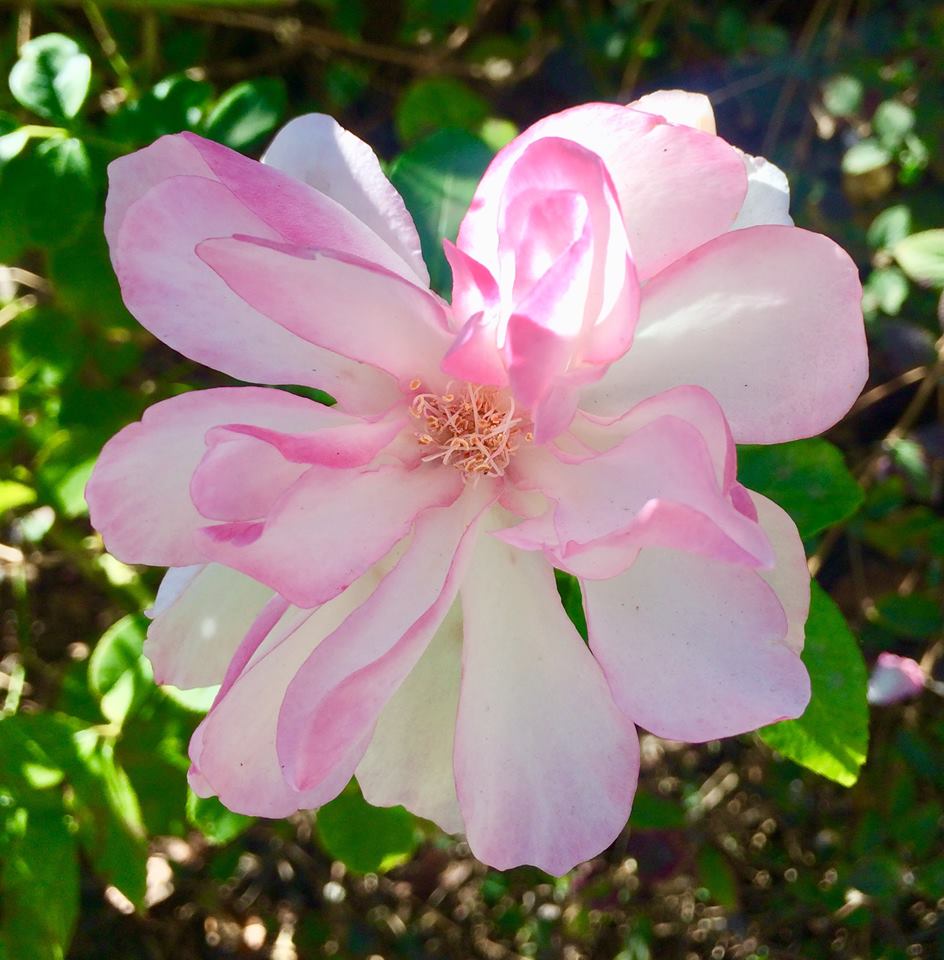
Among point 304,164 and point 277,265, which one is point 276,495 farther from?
point 304,164

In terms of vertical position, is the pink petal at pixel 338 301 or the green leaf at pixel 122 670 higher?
the pink petal at pixel 338 301

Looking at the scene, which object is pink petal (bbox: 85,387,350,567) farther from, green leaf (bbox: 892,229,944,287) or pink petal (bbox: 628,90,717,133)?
green leaf (bbox: 892,229,944,287)

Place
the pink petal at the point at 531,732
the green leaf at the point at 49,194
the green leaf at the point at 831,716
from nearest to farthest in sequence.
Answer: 1. the pink petal at the point at 531,732
2. the green leaf at the point at 831,716
3. the green leaf at the point at 49,194

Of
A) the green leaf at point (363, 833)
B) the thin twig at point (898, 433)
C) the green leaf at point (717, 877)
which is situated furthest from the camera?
the green leaf at point (717, 877)

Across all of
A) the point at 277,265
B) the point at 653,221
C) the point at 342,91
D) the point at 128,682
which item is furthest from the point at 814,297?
the point at 342,91

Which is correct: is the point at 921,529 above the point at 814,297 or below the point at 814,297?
below

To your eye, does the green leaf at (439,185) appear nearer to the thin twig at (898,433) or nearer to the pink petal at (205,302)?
the pink petal at (205,302)

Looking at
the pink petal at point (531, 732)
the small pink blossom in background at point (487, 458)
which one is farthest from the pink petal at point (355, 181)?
the pink petal at point (531, 732)
